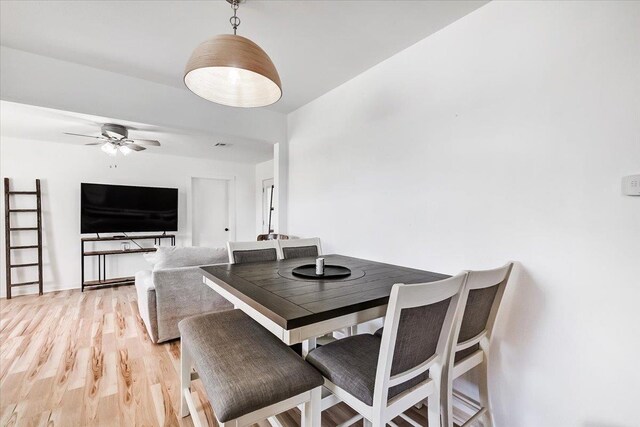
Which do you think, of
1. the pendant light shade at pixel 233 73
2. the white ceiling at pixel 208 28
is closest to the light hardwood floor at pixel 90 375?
the pendant light shade at pixel 233 73

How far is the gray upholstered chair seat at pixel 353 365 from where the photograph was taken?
1.02 metres

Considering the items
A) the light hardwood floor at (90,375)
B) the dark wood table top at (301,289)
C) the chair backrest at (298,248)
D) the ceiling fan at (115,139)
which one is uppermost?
the ceiling fan at (115,139)

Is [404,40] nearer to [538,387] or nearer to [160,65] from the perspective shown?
[160,65]

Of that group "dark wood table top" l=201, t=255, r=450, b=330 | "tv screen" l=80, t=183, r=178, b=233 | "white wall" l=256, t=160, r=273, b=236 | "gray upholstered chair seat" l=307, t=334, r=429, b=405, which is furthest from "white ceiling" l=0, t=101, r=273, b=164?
"gray upholstered chair seat" l=307, t=334, r=429, b=405

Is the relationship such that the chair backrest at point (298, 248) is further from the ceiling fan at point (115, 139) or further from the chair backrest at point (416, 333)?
the ceiling fan at point (115, 139)

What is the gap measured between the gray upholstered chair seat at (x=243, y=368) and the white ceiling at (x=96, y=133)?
2251mm

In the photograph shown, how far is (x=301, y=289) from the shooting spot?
1317mm

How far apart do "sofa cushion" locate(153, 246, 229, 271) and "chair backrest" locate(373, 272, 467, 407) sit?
7.21ft

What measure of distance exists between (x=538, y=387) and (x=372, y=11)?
2341 mm

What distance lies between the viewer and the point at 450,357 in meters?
1.17

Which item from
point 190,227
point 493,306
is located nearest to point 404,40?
point 493,306

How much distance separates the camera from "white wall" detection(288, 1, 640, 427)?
3.86 ft

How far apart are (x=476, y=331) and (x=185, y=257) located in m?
2.46

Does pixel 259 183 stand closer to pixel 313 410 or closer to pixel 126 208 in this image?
pixel 126 208
